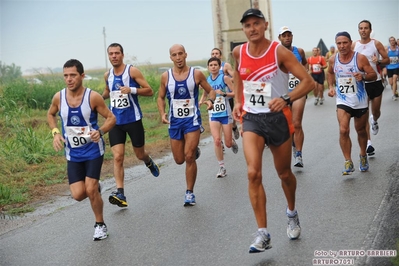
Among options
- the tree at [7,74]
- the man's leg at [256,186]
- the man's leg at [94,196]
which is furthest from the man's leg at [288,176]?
the tree at [7,74]

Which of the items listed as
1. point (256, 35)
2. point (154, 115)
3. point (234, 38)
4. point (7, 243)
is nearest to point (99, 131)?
point (7, 243)

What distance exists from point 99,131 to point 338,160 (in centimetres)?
489

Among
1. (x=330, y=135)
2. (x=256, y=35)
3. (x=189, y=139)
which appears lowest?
(x=330, y=135)

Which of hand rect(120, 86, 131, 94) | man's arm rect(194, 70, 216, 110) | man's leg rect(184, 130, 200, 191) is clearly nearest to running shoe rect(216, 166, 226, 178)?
man's arm rect(194, 70, 216, 110)

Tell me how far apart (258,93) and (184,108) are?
2.68m

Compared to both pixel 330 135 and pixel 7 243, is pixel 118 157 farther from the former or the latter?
pixel 330 135

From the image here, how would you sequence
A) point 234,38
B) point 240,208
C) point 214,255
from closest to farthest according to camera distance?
point 214,255 < point 240,208 < point 234,38

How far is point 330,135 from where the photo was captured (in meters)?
14.5

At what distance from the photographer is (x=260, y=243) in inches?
245

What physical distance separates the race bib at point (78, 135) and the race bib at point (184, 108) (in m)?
1.78

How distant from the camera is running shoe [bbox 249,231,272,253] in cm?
620

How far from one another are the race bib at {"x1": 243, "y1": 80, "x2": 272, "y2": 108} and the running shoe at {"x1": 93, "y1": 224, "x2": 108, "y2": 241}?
2.17m

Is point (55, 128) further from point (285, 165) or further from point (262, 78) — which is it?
point (285, 165)

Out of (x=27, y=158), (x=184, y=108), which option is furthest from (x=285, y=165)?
(x=27, y=158)
